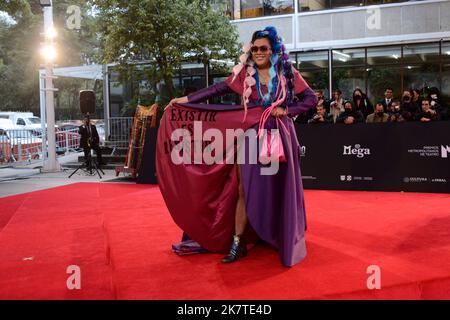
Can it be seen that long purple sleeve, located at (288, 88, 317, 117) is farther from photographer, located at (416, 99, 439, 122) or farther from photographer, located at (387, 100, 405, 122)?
photographer, located at (387, 100, 405, 122)

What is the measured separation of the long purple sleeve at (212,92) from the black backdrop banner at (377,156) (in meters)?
4.87

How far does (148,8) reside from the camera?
553 inches

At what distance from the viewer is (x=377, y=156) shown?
28.0ft

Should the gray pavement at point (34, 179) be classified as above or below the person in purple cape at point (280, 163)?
below

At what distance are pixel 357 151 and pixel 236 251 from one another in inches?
205

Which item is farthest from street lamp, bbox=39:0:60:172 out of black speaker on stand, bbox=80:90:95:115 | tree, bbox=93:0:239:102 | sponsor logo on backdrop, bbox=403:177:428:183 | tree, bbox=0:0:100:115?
tree, bbox=0:0:100:115

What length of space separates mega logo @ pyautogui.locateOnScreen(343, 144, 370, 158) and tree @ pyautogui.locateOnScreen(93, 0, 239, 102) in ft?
24.0

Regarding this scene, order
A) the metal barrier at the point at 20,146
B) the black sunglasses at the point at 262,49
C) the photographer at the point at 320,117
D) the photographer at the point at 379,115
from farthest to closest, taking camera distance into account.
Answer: the metal barrier at the point at 20,146 < the photographer at the point at 320,117 < the photographer at the point at 379,115 < the black sunglasses at the point at 262,49

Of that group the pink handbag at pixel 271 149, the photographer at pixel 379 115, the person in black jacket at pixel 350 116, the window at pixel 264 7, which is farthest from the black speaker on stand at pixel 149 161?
the window at pixel 264 7

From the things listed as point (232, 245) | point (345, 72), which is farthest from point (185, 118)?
point (345, 72)

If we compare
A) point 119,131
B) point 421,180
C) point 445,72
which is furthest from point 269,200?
point 445,72

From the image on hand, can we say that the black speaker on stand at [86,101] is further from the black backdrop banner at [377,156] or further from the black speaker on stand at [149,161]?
the black backdrop banner at [377,156]

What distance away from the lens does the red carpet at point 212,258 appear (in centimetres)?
331
